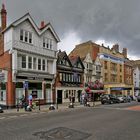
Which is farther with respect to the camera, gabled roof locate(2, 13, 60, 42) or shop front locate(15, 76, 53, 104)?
shop front locate(15, 76, 53, 104)

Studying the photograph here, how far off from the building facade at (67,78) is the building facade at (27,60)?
2.41m

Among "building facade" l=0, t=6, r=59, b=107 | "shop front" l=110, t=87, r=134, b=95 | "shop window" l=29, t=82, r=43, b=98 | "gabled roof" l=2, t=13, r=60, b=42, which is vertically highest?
"gabled roof" l=2, t=13, r=60, b=42

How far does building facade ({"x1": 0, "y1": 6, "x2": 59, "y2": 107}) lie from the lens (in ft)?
88.9

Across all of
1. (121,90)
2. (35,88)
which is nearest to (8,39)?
(35,88)

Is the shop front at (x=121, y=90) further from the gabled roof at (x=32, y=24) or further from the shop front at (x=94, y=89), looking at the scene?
the gabled roof at (x=32, y=24)

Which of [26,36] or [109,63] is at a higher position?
[26,36]

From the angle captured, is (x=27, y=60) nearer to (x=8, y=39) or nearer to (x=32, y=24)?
(x=8, y=39)

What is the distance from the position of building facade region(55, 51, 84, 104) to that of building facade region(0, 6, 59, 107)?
2.41m

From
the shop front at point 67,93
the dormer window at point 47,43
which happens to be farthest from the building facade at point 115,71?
the dormer window at point 47,43

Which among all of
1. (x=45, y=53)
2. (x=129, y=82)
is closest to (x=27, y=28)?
(x=45, y=53)

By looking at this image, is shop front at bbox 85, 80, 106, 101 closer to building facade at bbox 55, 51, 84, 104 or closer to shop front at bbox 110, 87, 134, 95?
building facade at bbox 55, 51, 84, 104

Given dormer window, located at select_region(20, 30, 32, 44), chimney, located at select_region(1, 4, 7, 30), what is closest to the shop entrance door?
dormer window, located at select_region(20, 30, 32, 44)

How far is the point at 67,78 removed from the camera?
122 ft

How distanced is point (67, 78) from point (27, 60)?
10013 mm
